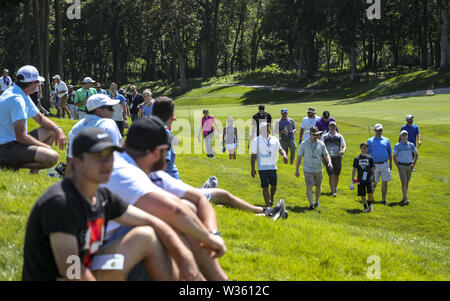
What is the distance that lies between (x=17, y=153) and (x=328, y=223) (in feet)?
22.3

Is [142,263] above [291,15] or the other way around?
the other way around

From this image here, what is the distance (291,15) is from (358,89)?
16.0 meters

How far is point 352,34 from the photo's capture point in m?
63.4

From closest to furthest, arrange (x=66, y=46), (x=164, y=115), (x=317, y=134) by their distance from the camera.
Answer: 1. (x=164, y=115)
2. (x=317, y=134)
3. (x=66, y=46)

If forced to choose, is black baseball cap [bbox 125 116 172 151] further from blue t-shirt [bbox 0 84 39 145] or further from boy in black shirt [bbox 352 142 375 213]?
boy in black shirt [bbox 352 142 375 213]

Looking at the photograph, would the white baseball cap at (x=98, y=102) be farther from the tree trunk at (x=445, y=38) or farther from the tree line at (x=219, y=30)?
the tree trunk at (x=445, y=38)

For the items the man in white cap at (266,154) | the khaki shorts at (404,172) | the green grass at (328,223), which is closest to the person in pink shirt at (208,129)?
the green grass at (328,223)

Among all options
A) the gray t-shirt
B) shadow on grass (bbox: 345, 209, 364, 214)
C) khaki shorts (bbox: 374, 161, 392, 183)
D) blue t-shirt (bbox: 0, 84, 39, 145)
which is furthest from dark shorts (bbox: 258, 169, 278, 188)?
blue t-shirt (bbox: 0, 84, 39, 145)

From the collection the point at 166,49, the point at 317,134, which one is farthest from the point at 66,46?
the point at 317,134

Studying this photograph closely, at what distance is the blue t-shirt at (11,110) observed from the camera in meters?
7.91

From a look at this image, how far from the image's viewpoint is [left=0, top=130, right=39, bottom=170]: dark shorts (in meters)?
8.16

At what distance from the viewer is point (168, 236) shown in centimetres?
433

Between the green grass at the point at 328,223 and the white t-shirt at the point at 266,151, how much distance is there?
1.59 metres
